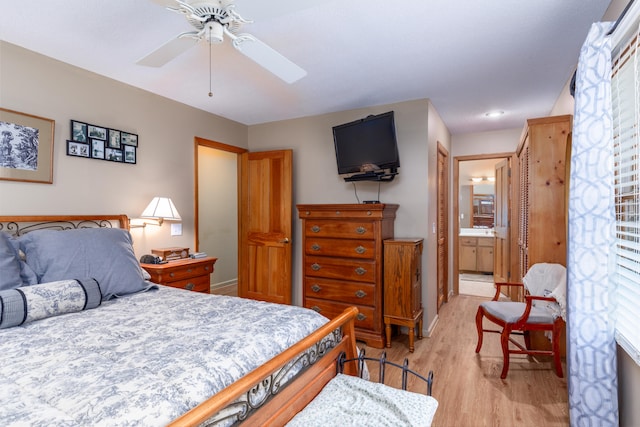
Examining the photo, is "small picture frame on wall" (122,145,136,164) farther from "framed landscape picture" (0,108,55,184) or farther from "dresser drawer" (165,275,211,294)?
"dresser drawer" (165,275,211,294)

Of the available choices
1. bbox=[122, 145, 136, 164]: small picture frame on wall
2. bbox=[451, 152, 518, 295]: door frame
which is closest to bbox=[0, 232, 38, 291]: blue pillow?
bbox=[122, 145, 136, 164]: small picture frame on wall

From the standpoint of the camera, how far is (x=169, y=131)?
342 cm

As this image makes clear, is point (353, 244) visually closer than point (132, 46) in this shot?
No

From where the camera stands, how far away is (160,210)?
120 inches

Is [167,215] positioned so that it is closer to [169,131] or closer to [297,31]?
[169,131]

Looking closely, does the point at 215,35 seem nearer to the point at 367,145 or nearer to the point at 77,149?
the point at 77,149

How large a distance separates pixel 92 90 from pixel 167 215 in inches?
47.2

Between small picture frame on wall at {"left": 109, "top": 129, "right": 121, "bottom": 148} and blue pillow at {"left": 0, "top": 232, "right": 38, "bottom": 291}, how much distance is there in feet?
3.83

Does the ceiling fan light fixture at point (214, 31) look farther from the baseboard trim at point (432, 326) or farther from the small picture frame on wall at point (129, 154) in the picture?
the baseboard trim at point (432, 326)

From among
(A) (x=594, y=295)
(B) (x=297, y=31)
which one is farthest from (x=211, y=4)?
(A) (x=594, y=295)

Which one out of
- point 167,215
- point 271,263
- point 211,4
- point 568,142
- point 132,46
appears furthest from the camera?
point 271,263

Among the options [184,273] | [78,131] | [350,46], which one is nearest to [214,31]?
[350,46]

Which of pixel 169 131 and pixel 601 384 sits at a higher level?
pixel 169 131

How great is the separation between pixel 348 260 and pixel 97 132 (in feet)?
8.18
